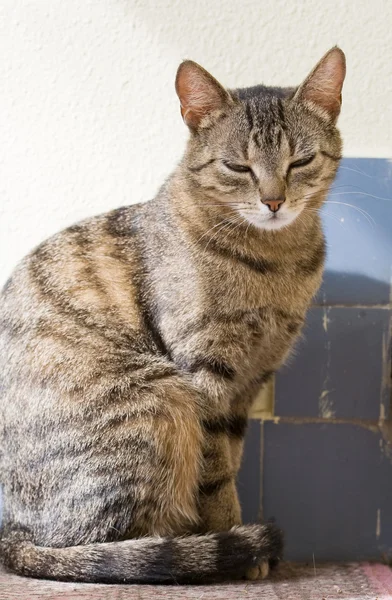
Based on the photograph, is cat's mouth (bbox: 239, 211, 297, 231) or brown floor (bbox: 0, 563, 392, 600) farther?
cat's mouth (bbox: 239, 211, 297, 231)

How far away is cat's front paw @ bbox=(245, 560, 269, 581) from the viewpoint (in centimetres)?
182

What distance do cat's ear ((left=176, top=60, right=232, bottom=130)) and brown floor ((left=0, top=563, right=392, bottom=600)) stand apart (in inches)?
42.4

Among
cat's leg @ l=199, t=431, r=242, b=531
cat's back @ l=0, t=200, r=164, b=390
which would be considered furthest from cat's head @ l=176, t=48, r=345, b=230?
cat's leg @ l=199, t=431, r=242, b=531

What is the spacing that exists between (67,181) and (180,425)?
0.91 metres

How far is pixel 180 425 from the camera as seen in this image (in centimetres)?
177

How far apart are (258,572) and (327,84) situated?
1.16 m

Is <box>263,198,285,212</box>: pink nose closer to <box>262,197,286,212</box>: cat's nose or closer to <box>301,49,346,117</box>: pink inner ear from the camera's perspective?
<box>262,197,286,212</box>: cat's nose

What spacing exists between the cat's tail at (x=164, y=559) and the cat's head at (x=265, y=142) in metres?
0.72

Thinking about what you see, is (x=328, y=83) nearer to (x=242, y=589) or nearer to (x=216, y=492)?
(x=216, y=492)

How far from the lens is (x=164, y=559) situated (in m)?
1.69

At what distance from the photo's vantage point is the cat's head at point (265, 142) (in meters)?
1.81

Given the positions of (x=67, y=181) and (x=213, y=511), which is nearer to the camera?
(x=213, y=511)

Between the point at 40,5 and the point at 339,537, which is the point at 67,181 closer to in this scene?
the point at 40,5

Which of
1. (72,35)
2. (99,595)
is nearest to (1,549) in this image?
(99,595)
